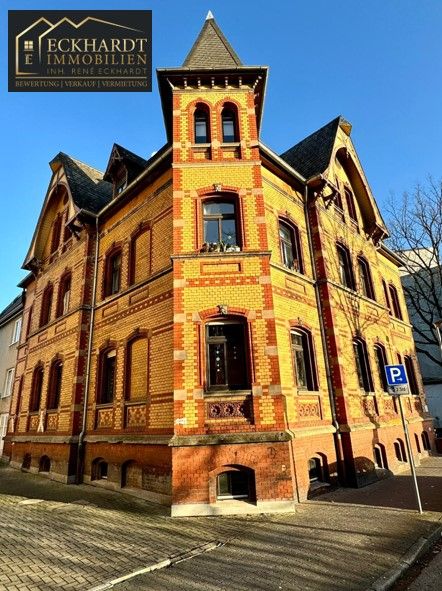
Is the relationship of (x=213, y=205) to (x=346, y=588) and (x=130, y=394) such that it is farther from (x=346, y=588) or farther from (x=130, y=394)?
(x=346, y=588)

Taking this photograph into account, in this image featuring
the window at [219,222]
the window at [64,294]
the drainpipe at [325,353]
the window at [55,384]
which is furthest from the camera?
the window at [64,294]

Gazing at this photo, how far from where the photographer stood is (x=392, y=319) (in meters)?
17.8

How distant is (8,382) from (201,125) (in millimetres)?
18637

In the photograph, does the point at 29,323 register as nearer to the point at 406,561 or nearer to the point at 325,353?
the point at 325,353

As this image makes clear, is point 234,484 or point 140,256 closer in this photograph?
point 234,484

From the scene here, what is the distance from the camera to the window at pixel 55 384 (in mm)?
14375

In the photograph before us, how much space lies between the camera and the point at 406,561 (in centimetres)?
510

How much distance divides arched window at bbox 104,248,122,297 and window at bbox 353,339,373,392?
925cm

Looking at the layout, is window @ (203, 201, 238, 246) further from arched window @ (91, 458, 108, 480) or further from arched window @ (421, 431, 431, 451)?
arched window @ (421, 431, 431, 451)

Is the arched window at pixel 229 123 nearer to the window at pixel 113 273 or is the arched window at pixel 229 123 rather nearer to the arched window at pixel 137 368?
the window at pixel 113 273

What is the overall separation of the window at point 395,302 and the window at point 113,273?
1413 cm

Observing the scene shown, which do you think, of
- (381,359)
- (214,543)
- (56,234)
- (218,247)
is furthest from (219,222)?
(56,234)

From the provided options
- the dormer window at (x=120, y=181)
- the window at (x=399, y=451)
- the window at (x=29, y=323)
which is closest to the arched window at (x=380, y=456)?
the window at (x=399, y=451)

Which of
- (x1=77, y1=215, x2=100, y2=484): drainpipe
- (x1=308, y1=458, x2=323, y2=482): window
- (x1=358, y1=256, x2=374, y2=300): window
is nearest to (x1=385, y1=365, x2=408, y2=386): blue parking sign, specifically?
(x1=308, y1=458, x2=323, y2=482): window
